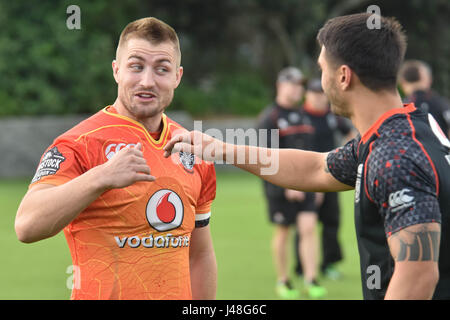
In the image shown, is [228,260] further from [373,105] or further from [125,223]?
[373,105]

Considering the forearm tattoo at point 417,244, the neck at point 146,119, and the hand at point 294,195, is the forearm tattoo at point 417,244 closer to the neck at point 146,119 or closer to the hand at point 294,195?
the neck at point 146,119

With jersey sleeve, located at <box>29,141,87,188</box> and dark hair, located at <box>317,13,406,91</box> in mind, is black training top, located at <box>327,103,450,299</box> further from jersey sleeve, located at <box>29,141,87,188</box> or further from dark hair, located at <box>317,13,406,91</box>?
jersey sleeve, located at <box>29,141,87,188</box>

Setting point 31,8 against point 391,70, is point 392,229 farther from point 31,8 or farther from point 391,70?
point 31,8

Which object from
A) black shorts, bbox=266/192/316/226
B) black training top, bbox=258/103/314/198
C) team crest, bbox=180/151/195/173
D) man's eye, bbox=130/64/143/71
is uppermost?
black training top, bbox=258/103/314/198

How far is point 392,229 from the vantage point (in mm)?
2986

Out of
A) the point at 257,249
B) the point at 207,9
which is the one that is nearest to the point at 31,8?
the point at 207,9

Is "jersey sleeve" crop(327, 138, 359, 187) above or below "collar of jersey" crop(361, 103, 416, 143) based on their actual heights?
above

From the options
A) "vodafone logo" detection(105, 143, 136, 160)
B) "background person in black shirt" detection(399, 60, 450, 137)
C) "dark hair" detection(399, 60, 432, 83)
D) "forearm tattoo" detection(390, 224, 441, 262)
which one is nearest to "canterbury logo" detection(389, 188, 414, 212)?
"forearm tattoo" detection(390, 224, 441, 262)

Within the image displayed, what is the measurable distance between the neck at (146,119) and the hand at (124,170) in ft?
1.89

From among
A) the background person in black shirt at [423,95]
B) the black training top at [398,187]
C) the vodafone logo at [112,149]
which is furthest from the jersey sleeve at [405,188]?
the background person in black shirt at [423,95]

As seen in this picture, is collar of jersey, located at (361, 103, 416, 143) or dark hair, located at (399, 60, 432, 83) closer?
collar of jersey, located at (361, 103, 416, 143)

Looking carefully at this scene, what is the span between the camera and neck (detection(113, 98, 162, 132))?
3.77m

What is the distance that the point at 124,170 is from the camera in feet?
10.4

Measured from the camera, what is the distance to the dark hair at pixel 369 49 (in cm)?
330
